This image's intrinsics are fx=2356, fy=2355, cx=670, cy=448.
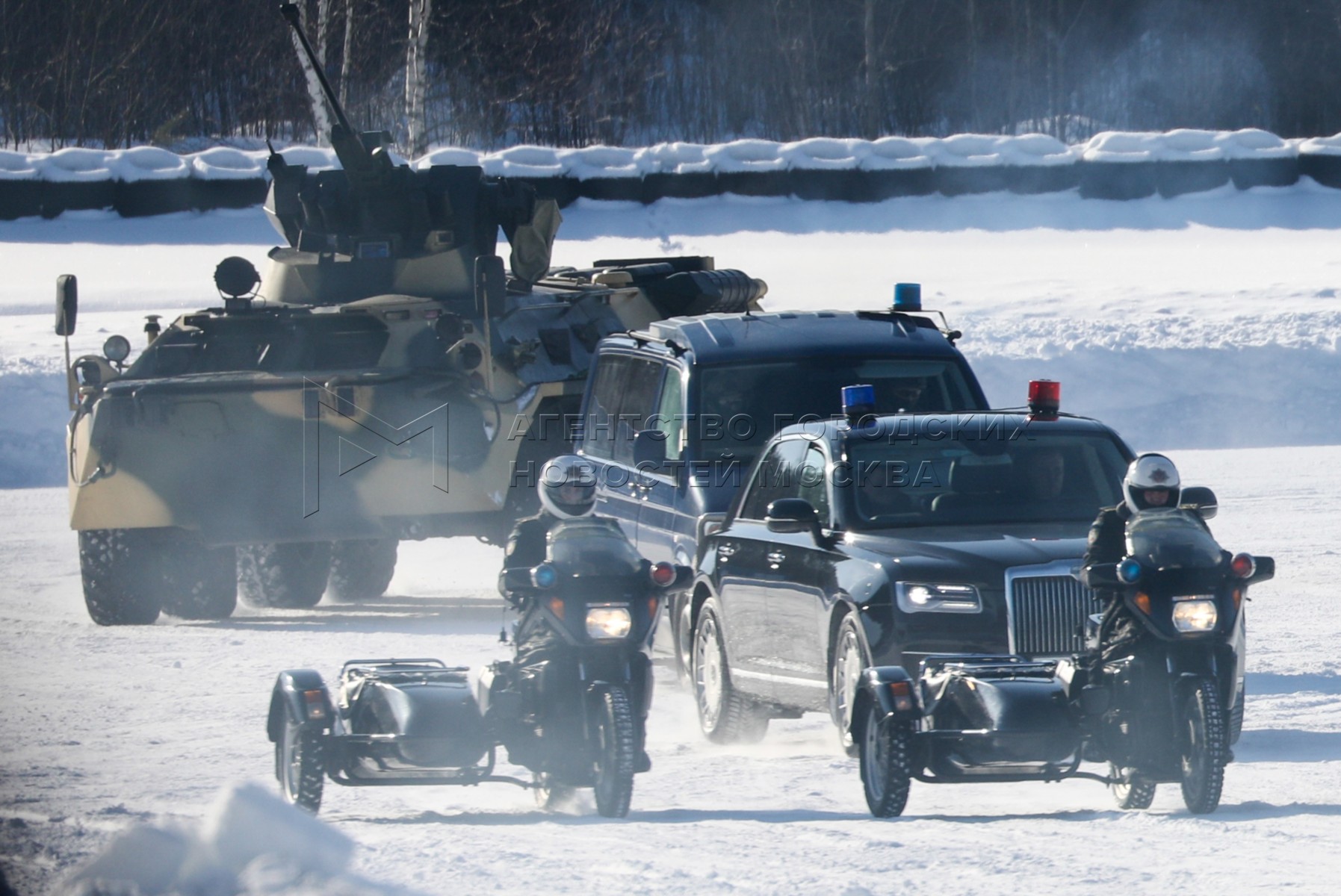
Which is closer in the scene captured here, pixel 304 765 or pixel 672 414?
pixel 304 765

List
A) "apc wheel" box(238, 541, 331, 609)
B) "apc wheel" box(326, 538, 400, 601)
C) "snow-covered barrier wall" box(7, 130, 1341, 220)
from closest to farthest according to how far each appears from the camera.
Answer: "apc wheel" box(238, 541, 331, 609) < "apc wheel" box(326, 538, 400, 601) < "snow-covered barrier wall" box(7, 130, 1341, 220)

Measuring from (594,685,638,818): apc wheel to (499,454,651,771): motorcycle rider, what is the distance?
185mm

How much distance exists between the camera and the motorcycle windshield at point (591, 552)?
26.1ft

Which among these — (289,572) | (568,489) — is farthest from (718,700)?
(289,572)

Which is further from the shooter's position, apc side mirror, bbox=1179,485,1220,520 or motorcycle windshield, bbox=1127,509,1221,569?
apc side mirror, bbox=1179,485,1220,520

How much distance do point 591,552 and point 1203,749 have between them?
2.12 meters

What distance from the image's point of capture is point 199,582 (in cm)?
1434

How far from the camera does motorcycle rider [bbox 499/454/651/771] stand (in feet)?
26.2

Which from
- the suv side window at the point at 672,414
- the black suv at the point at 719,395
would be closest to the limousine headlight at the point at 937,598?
Answer: the black suv at the point at 719,395

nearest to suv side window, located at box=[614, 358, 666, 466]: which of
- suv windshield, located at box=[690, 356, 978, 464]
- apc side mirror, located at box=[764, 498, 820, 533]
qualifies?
suv windshield, located at box=[690, 356, 978, 464]

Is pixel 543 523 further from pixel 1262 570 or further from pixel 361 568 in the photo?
pixel 361 568

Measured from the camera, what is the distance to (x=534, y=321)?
1520 centimetres

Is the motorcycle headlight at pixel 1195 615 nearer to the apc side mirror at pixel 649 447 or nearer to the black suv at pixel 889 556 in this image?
the black suv at pixel 889 556

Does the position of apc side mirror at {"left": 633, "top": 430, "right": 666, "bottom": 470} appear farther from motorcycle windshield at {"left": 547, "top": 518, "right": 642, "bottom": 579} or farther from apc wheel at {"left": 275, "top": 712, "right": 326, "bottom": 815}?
apc wheel at {"left": 275, "top": 712, "right": 326, "bottom": 815}
